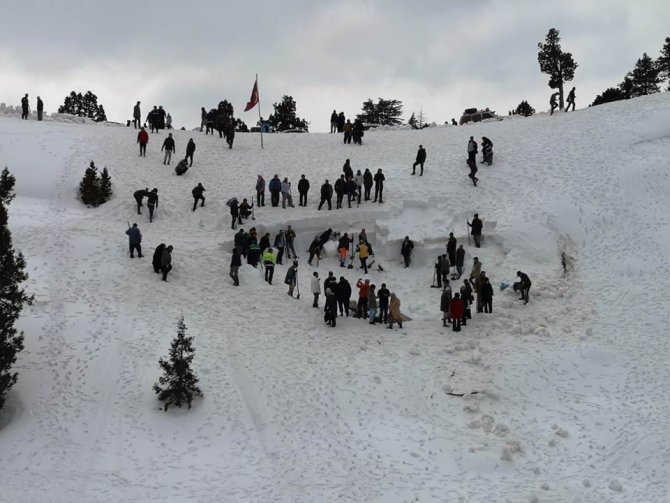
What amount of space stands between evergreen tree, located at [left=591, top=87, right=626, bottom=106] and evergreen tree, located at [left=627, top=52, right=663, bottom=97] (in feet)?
4.91

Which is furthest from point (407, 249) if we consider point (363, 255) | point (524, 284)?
point (524, 284)

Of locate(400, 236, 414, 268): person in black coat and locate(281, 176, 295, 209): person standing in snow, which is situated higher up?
locate(281, 176, 295, 209): person standing in snow

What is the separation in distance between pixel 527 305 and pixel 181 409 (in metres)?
12.7

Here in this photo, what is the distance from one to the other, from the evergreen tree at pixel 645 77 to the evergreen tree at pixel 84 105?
179ft

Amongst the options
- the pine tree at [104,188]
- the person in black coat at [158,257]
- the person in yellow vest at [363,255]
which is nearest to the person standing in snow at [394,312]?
the person in yellow vest at [363,255]

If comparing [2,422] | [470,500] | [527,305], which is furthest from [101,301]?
[527,305]

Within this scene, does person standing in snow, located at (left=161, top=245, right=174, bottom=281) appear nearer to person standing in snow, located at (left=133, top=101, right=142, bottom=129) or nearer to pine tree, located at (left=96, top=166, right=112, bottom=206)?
pine tree, located at (left=96, top=166, right=112, bottom=206)

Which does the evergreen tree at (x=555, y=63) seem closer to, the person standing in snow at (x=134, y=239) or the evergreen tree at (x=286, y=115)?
the evergreen tree at (x=286, y=115)

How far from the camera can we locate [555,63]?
166ft

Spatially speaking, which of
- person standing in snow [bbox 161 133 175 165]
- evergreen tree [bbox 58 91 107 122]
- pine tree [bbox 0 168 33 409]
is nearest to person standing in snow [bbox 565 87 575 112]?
person standing in snow [bbox 161 133 175 165]

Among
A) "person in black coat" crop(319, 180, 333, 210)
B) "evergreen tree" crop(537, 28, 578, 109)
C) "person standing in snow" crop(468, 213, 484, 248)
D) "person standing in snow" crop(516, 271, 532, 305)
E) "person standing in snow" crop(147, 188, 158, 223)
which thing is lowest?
"person standing in snow" crop(516, 271, 532, 305)

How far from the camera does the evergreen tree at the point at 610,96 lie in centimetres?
5635

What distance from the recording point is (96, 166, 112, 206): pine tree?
28.1 meters

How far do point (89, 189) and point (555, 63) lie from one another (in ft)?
129
